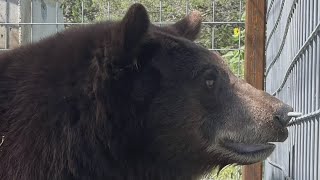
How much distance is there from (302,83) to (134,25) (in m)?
0.91

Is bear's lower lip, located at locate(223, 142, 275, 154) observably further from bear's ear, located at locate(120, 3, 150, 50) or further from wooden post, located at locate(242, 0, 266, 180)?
wooden post, located at locate(242, 0, 266, 180)

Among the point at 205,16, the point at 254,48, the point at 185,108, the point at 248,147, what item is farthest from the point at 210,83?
the point at 205,16

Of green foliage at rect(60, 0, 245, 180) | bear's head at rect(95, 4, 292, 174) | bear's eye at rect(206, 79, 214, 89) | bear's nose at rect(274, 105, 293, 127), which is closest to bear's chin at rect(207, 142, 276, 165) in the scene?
bear's head at rect(95, 4, 292, 174)

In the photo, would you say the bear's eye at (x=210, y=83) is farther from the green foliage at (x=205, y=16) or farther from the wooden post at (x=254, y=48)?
the green foliage at (x=205, y=16)

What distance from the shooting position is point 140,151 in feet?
11.4

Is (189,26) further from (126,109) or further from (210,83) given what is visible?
(126,109)

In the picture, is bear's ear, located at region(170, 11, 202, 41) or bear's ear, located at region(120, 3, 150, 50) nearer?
bear's ear, located at region(120, 3, 150, 50)

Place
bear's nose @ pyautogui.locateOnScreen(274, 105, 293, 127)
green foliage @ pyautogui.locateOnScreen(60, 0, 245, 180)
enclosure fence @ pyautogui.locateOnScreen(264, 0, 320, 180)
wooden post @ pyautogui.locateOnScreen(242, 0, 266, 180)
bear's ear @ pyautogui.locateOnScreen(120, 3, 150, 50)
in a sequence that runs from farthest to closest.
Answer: green foliage @ pyautogui.locateOnScreen(60, 0, 245, 180), wooden post @ pyautogui.locateOnScreen(242, 0, 266, 180), bear's nose @ pyautogui.locateOnScreen(274, 105, 293, 127), bear's ear @ pyautogui.locateOnScreen(120, 3, 150, 50), enclosure fence @ pyautogui.locateOnScreen(264, 0, 320, 180)

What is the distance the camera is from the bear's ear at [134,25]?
3.21 m

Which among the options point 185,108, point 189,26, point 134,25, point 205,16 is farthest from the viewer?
point 205,16

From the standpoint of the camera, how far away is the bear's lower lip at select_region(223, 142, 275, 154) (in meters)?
3.66

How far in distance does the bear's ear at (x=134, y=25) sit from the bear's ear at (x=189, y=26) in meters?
0.66

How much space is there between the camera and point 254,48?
665 centimetres

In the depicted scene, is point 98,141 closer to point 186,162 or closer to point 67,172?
point 67,172
